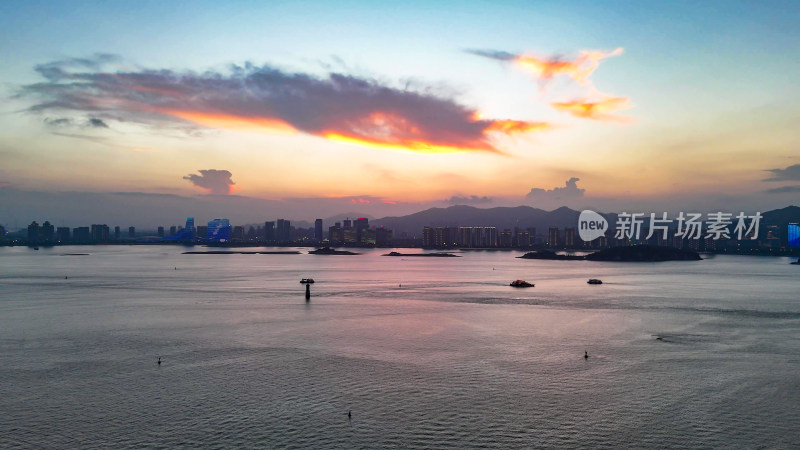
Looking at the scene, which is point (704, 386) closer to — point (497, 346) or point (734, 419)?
point (734, 419)

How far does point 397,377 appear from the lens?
121 ft

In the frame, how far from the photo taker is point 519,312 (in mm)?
72500

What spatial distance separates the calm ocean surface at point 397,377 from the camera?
26469 mm

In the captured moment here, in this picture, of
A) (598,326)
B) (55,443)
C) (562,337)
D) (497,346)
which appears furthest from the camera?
(598,326)

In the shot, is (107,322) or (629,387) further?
(107,322)

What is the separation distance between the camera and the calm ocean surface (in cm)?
2647

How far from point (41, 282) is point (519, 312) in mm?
105627

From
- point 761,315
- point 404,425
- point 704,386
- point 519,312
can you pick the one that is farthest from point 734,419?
point 761,315

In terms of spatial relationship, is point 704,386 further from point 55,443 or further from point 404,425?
point 55,443

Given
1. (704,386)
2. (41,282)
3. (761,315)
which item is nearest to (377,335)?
(704,386)

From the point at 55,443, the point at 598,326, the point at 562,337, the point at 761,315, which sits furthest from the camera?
the point at 761,315

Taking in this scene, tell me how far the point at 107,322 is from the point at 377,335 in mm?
32102

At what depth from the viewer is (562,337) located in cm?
5272

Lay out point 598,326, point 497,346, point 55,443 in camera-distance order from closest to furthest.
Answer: point 55,443 → point 497,346 → point 598,326
